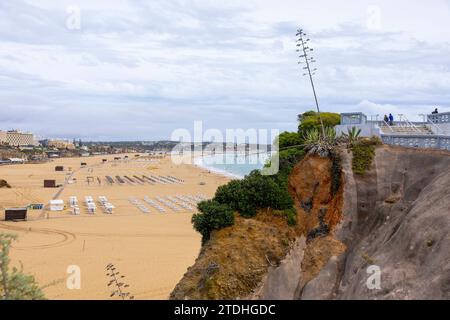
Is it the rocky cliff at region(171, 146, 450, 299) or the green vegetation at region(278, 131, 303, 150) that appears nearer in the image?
the rocky cliff at region(171, 146, 450, 299)

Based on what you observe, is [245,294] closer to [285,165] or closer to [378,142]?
[285,165]

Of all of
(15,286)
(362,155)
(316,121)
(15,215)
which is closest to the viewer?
(15,286)

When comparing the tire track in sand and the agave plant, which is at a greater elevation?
the agave plant

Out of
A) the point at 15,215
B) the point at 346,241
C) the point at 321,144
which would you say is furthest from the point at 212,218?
the point at 15,215

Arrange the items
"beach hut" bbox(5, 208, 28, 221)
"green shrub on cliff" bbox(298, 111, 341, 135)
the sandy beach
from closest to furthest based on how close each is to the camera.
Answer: the sandy beach, "green shrub on cliff" bbox(298, 111, 341, 135), "beach hut" bbox(5, 208, 28, 221)

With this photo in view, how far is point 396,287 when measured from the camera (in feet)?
28.5

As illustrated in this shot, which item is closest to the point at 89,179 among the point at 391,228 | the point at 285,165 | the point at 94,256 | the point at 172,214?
the point at 172,214

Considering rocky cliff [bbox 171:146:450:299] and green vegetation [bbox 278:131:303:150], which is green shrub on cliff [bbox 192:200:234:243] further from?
green vegetation [bbox 278:131:303:150]

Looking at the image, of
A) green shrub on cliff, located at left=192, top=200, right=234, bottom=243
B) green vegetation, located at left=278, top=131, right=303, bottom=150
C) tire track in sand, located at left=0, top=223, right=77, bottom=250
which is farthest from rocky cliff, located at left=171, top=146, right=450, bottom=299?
tire track in sand, located at left=0, top=223, right=77, bottom=250

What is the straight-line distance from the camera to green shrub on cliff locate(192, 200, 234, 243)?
12812 mm

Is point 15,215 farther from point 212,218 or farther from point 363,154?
point 363,154

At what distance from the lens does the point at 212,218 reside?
42.1 feet

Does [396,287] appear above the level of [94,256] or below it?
above
